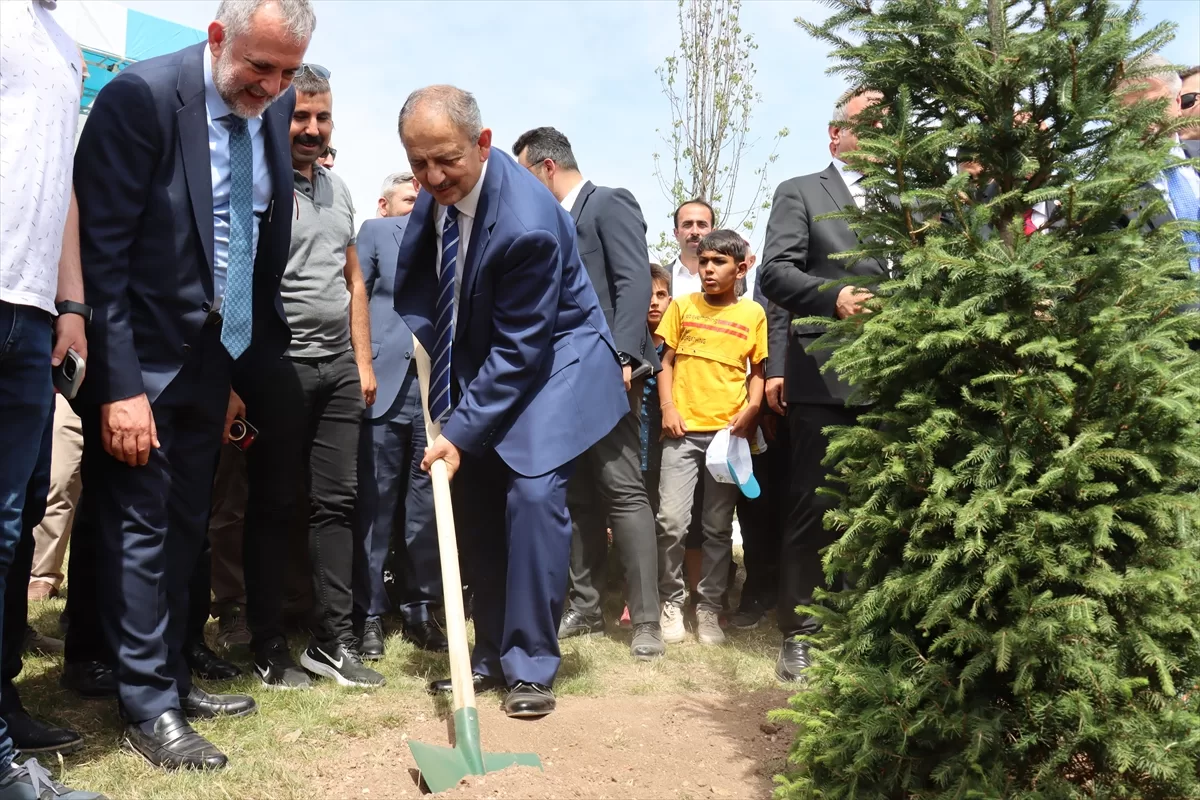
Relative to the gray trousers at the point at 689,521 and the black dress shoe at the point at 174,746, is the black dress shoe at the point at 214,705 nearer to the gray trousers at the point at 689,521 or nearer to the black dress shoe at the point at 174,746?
the black dress shoe at the point at 174,746

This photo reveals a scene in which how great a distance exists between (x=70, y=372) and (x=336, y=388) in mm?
1553

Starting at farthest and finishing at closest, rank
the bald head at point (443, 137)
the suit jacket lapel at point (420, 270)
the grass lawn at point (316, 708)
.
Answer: the suit jacket lapel at point (420, 270) → the bald head at point (443, 137) → the grass lawn at point (316, 708)

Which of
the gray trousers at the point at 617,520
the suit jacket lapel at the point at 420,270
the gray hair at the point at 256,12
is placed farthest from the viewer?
the gray trousers at the point at 617,520

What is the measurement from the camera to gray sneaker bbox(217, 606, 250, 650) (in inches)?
194

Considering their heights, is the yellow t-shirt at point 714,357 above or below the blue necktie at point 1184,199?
below

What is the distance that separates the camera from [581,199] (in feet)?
19.1

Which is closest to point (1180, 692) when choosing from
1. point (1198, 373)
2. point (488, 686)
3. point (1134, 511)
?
point (1134, 511)

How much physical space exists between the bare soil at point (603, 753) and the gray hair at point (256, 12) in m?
2.37

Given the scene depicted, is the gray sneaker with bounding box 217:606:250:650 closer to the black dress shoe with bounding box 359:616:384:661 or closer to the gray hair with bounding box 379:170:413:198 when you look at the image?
the black dress shoe with bounding box 359:616:384:661

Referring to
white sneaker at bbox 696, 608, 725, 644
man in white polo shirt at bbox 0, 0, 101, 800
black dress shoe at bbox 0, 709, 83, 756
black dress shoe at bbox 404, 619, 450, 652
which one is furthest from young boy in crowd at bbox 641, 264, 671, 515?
man in white polo shirt at bbox 0, 0, 101, 800

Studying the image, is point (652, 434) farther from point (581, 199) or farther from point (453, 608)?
point (453, 608)

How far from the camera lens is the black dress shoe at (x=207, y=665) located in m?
4.25

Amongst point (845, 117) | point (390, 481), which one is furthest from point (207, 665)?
point (845, 117)

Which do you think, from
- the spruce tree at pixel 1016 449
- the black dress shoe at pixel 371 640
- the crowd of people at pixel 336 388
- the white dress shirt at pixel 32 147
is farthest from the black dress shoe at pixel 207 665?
the spruce tree at pixel 1016 449
